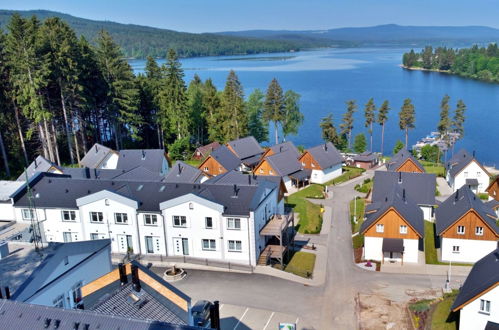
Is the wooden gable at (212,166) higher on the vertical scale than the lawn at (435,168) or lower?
higher

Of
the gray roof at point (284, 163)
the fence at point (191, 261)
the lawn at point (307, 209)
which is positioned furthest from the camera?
the gray roof at point (284, 163)

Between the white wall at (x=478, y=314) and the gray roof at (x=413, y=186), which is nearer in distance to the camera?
the white wall at (x=478, y=314)

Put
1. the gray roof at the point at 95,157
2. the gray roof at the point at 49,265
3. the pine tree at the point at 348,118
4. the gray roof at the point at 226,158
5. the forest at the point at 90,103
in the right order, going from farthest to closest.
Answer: the pine tree at the point at 348,118 < the gray roof at the point at 226,158 < the gray roof at the point at 95,157 < the forest at the point at 90,103 < the gray roof at the point at 49,265

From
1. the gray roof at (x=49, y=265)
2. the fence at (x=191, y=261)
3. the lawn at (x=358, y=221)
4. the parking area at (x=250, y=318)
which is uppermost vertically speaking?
the gray roof at (x=49, y=265)

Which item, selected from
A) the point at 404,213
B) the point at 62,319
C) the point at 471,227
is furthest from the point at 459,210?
the point at 62,319

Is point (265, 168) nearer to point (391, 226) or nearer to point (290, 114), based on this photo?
point (391, 226)

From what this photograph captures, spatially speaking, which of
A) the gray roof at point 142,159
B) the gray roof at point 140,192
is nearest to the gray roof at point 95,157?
the gray roof at point 142,159

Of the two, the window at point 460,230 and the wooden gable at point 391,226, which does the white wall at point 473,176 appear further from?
the wooden gable at point 391,226
